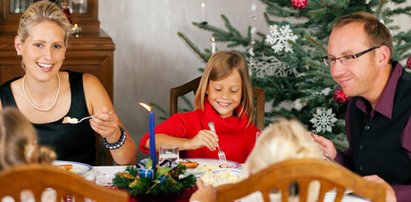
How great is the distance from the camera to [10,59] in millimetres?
3758

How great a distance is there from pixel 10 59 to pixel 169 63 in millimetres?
1189

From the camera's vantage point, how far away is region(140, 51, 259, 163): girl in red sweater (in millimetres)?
2822

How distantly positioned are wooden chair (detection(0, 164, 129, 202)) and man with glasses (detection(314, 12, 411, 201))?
3.75ft

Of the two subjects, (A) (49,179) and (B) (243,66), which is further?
(B) (243,66)

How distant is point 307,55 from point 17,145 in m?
2.28

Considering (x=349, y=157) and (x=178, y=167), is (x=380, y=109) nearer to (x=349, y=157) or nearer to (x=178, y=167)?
(x=349, y=157)

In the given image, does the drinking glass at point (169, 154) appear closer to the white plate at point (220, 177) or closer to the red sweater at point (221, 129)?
the white plate at point (220, 177)

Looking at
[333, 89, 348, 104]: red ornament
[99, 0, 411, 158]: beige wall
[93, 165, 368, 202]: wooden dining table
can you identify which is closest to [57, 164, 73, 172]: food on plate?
[93, 165, 368, 202]: wooden dining table

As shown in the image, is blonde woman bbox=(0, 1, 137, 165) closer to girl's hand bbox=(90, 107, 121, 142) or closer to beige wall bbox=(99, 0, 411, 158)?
girl's hand bbox=(90, 107, 121, 142)

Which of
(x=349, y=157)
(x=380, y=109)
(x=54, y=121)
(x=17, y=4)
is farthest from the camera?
(x=17, y=4)

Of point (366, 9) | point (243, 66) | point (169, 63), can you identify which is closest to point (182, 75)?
point (169, 63)

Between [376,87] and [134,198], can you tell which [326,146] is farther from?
[134,198]

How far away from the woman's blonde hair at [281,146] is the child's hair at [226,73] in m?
1.30

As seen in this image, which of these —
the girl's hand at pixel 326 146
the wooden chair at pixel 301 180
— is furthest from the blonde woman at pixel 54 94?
the wooden chair at pixel 301 180
